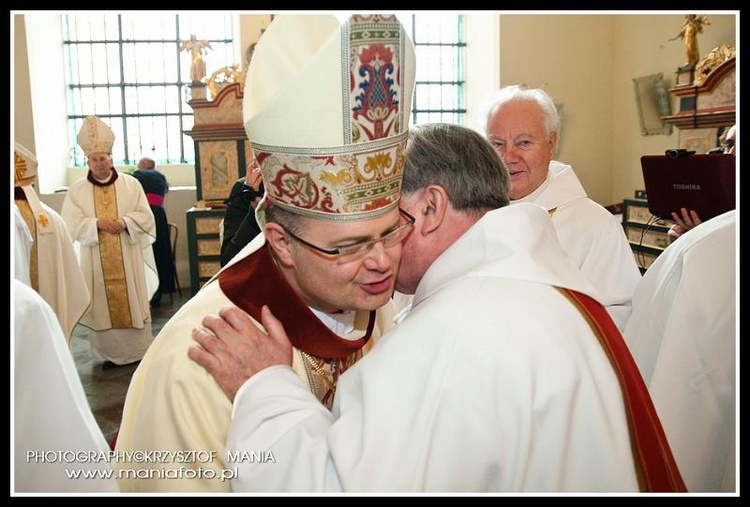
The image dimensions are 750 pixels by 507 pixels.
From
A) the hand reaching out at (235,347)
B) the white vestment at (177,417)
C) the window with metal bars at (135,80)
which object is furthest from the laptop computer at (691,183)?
the window with metal bars at (135,80)

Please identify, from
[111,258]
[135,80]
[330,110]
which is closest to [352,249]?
[330,110]

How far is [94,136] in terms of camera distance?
22.4 ft

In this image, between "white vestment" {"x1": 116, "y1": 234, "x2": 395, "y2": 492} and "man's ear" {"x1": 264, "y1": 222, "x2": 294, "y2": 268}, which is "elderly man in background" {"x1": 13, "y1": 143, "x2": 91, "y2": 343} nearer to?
"white vestment" {"x1": 116, "y1": 234, "x2": 395, "y2": 492}

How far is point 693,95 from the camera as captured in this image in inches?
364

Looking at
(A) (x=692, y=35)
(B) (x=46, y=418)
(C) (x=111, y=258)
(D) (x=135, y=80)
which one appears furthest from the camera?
(D) (x=135, y=80)

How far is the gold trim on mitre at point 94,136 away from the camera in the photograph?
6766 mm

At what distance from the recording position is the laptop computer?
127 inches

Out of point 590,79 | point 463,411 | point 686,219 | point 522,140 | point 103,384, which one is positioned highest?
point 590,79

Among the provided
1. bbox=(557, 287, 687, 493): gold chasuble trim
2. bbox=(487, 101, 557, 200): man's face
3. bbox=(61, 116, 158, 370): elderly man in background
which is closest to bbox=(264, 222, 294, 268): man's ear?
bbox=(557, 287, 687, 493): gold chasuble trim

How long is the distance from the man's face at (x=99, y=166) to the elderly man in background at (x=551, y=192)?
15.2ft

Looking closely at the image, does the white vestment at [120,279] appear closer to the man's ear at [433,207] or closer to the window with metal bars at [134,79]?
the man's ear at [433,207]

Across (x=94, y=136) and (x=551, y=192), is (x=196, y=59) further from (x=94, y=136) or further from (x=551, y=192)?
(x=551, y=192)

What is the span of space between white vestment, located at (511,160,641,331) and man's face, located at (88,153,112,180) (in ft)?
15.6

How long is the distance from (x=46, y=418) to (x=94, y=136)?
5.92m
